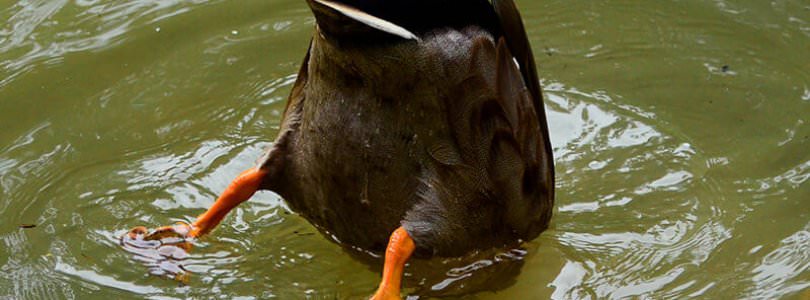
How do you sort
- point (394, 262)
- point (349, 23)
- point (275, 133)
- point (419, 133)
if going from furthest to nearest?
1. point (275, 133)
2. point (394, 262)
3. point (419, 133)
4. point (349, 23)

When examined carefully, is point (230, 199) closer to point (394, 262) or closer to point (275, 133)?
point (394, 262)

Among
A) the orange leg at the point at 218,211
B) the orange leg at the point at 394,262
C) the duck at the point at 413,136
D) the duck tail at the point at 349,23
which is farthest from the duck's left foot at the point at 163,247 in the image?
the duck tail at the point at 349,23

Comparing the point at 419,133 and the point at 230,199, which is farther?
the point at 230,199

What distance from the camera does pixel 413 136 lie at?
3.95m

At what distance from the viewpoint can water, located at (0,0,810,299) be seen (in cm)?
452

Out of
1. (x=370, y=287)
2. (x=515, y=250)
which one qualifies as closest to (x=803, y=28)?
(x=515, y=250)

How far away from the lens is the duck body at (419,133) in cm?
374

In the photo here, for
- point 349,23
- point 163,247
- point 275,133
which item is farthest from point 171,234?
point 349,23

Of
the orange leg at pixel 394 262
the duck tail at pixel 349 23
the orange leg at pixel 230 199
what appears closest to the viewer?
the duck tail at pixel 349 23

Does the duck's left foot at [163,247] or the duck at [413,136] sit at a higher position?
the duck at [413,136]

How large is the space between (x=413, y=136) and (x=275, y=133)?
5.03 ft

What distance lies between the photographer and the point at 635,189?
5.05 meters

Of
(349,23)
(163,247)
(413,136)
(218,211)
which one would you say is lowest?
(163,247)

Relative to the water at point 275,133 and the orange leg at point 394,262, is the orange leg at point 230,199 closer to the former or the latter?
the water at point 275,133
